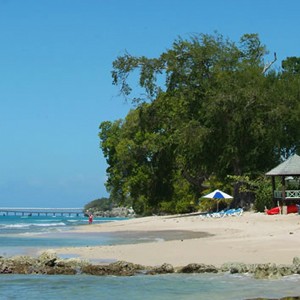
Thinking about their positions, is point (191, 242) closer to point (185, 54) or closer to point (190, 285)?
point (190, 285)

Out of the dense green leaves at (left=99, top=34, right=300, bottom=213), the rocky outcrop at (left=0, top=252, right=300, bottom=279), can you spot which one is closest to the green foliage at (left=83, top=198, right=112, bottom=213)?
the dense green leaves at (left=99, top=34, right=300, bottom=213)

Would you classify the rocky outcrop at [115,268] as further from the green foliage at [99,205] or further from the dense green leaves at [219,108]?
the green foliage at [99,205]

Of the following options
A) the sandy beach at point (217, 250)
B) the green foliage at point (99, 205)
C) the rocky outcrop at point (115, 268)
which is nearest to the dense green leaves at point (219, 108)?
the sandy beach at point (217, 250)

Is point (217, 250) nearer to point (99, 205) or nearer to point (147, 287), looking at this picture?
point (147, 287)

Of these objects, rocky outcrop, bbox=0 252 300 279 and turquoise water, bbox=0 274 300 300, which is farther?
rocky outcrop, bbox=0 252 300 279

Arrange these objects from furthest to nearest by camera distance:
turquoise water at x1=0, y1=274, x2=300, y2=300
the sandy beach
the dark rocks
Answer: the sandy beach → the dark rocks → turquoise water at x1=0, y1=274, x2=300, y2=300

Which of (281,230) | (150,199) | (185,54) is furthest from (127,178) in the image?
(281,230)

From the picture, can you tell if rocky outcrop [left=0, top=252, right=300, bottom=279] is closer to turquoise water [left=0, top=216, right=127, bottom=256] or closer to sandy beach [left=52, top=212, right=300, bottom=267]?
sandy beach [left=52, top=212, right=300, bottom=267]

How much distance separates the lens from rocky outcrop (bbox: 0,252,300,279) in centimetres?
1464

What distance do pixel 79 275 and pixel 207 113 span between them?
27027mm

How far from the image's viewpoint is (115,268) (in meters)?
15.7

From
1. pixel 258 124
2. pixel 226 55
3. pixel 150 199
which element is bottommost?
pixel 150 199

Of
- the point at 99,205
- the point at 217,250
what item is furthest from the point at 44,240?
the point at 99,205

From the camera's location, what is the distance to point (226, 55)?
43.1 metres
